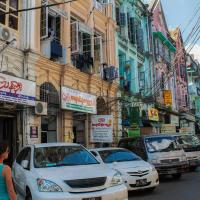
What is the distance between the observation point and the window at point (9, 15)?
16094mm

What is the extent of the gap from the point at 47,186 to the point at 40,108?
31.3 ft

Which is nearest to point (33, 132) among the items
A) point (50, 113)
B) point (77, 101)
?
point (50, 113)

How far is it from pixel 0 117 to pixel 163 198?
29.5 feet

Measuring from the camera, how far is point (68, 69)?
19750 mm

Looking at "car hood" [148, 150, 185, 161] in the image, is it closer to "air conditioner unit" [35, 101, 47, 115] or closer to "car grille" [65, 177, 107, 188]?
"air conditioner unit" [35, 101, 47, 115]

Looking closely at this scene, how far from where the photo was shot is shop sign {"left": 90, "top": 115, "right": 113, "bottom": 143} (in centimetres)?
1980

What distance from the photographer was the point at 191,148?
18359mm

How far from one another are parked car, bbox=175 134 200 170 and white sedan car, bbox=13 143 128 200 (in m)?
9.59

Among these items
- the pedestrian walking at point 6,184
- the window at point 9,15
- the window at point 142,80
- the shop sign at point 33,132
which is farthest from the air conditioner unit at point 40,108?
the window at point 142,80

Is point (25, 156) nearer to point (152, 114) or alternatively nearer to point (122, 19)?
point (122, 19)

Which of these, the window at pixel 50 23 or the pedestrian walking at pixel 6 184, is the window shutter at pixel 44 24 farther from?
the pedestrian walking at pixel 6 184

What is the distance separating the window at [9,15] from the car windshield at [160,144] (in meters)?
7.62

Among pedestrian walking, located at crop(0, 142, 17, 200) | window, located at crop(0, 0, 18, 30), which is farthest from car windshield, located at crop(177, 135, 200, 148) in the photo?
pedestrian walking, located at crop(0, 142, 17, 200)

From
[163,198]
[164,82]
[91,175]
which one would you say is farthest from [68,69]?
[164,82]
